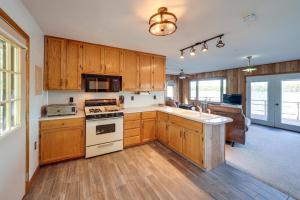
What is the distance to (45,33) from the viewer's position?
8.99 feet

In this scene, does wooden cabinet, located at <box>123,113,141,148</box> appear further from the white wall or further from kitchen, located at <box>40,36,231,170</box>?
the white wall

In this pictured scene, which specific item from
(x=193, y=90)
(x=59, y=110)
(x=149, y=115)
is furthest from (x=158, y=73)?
(x=193, y=90)

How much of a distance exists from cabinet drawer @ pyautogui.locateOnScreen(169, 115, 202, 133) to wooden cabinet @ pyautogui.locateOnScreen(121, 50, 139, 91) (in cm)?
137

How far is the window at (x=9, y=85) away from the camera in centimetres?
149

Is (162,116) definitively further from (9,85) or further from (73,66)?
(9,85)

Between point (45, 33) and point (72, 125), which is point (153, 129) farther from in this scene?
point (45, 33)

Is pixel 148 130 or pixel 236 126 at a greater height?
pixel 236 126

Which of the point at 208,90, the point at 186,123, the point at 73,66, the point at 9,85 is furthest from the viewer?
the point at 208,90

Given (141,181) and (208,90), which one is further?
(208,90)

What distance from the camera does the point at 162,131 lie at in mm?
3662

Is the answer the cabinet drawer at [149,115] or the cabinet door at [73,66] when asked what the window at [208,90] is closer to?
the cabinet drawer at [149,115]

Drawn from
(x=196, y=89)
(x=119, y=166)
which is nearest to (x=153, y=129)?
(x=119, y=166)

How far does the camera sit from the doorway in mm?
5008

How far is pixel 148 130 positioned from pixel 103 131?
122cm
